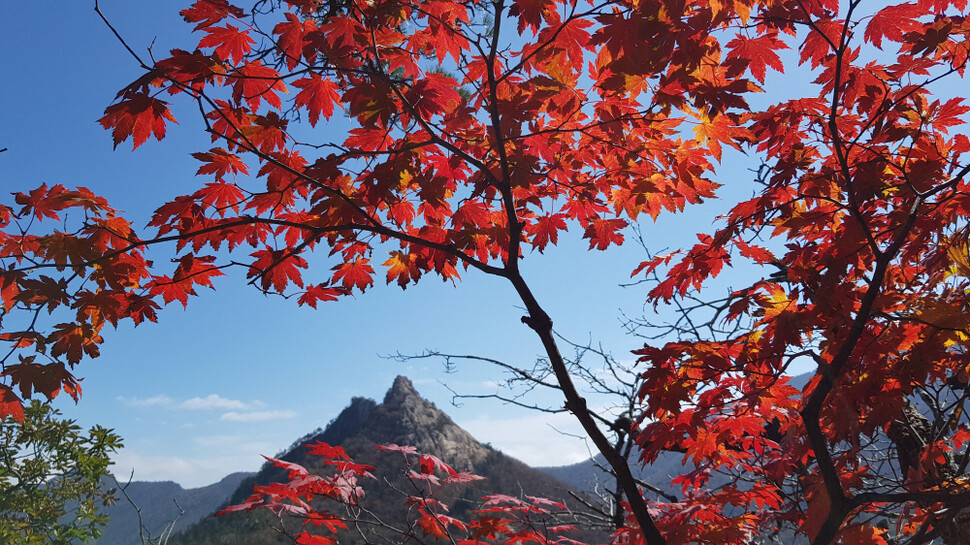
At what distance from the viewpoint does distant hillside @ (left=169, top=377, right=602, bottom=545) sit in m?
31.1

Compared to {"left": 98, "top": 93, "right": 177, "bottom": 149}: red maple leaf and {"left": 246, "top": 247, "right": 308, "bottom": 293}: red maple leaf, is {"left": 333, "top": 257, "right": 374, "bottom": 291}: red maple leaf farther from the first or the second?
{"left": 98, "top": 93, "right": 177, "bottom": 149}: red maple leaf

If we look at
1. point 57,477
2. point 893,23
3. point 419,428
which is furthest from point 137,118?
point 419,428

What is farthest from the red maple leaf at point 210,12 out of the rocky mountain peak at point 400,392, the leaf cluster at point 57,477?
the rocky mountain peak at point 400,392

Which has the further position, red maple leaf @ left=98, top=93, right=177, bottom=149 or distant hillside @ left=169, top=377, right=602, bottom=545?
distant hillside @ left=169, top=377, right=602, bottom=545

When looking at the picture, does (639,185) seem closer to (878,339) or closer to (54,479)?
(878,339)

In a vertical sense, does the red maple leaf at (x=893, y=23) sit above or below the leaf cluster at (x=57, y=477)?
above

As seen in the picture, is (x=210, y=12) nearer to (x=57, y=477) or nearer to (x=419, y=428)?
(x=57, y=477)

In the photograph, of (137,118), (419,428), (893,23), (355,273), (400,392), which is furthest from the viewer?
(400,392)

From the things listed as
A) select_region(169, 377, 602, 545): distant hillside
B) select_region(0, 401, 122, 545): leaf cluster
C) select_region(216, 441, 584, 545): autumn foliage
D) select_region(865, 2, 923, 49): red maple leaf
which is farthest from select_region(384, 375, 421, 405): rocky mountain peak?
select_region(865, 2, 923, 49): red maple leaf

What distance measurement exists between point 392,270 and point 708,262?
1.50 m

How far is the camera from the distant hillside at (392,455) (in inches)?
1224

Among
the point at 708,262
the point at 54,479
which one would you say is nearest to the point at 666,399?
the point at 708,262

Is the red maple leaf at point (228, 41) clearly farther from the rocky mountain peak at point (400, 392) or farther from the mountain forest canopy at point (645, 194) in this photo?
the rocky mountain peak at point (400, 392)

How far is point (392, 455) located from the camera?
3719 cm
